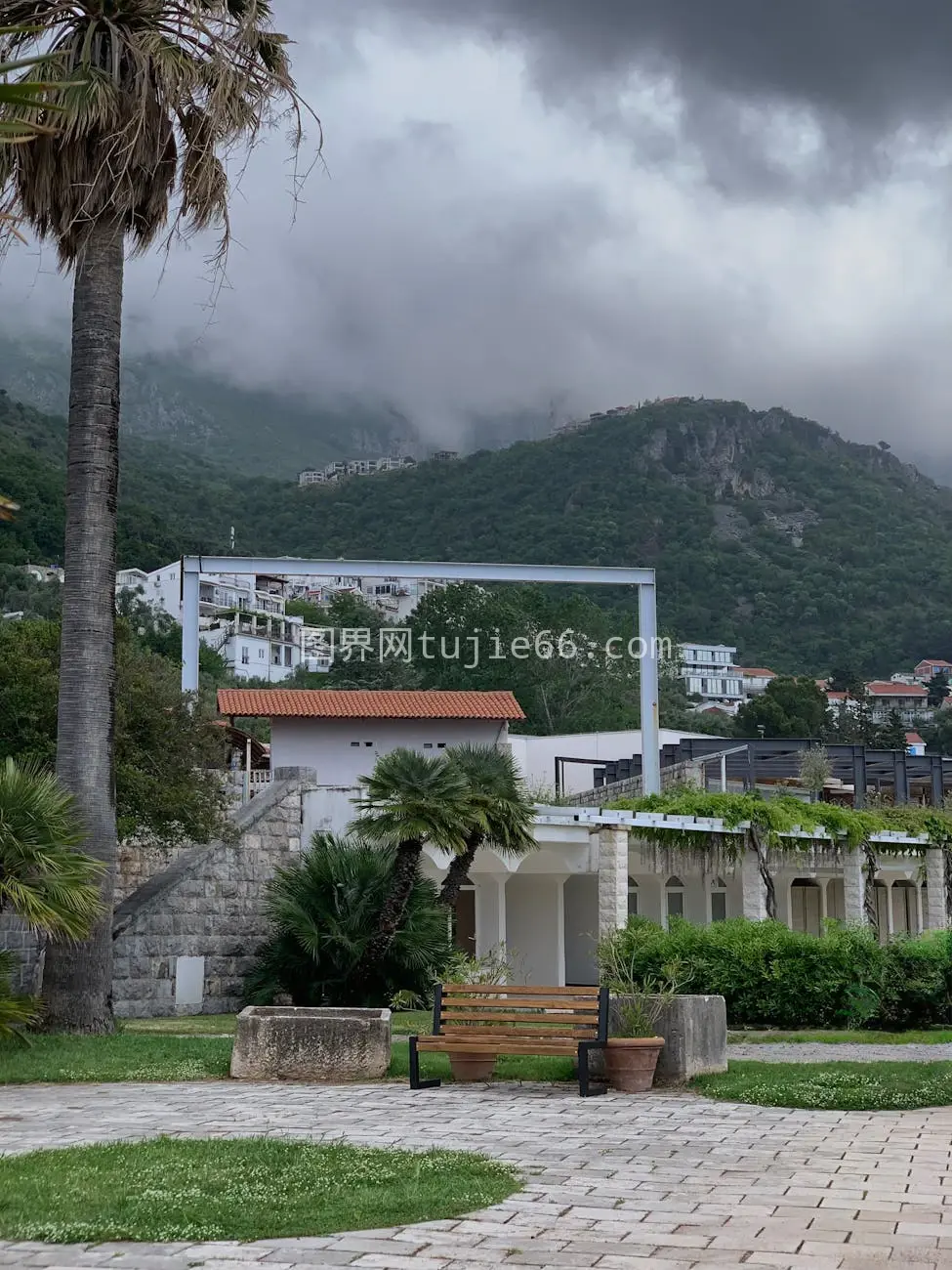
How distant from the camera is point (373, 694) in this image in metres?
33.7

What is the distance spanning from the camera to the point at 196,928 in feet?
76.7

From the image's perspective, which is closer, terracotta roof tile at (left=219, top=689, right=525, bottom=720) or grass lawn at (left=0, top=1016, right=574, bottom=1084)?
grass lawn at (left=0, top=1016, right=574, bottom=1084)

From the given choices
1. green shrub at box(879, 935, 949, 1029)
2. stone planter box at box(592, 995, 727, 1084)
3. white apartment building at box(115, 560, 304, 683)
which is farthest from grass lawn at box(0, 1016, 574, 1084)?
white apartment building at box(115, 560, 304, 683)

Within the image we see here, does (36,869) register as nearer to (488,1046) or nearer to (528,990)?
(488,1046)

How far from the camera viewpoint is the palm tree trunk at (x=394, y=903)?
65.0 ft

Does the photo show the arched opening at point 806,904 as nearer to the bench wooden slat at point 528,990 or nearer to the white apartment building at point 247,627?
the bench wooden slat at point 528,990

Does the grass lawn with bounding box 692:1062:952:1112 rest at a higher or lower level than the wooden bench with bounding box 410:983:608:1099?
lower

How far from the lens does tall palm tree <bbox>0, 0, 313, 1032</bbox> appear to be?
1573cm

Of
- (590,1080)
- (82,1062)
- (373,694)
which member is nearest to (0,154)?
(82,1062)

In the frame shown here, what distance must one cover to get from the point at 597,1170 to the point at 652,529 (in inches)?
3965

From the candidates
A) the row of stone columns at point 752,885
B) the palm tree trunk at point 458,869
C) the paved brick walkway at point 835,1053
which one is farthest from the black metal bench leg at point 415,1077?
the row of stone columns at point 752,885

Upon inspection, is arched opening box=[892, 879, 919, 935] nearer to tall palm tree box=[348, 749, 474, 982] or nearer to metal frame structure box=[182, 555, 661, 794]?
metal frame structure box=[182, 555, 661, 794]

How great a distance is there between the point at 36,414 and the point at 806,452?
73317mm

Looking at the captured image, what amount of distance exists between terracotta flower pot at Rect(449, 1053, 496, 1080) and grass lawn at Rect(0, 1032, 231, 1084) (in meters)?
2.05
